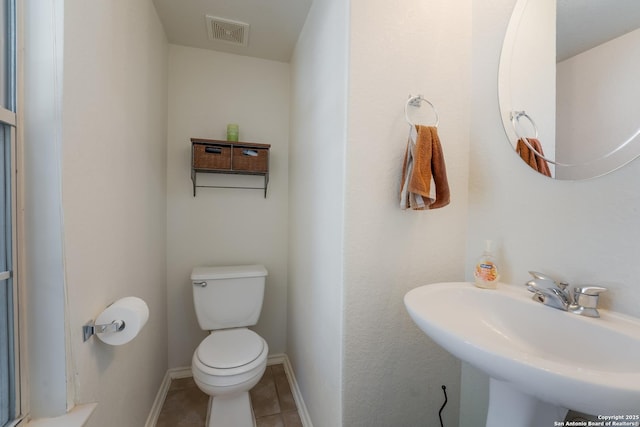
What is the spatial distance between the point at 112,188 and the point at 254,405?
1455 mm

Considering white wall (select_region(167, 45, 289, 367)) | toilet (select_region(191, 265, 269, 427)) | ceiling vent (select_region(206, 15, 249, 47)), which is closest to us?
toilet (select_region(191, 265, 269, 427))

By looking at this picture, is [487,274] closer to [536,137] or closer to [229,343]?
[536,137]

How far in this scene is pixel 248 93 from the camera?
6.40 feet

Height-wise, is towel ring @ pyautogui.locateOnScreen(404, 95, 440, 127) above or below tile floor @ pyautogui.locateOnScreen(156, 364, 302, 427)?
above

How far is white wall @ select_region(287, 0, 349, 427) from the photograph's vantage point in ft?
3.44

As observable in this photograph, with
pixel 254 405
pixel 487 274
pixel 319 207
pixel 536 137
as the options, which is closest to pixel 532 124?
pixel 536 137

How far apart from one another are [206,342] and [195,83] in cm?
169

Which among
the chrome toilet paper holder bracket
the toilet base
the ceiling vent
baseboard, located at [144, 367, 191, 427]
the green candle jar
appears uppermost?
the ceiling vent

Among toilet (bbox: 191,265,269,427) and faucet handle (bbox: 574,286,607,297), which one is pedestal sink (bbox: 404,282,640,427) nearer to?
faucet handle (bbox: 574,286,607,297)

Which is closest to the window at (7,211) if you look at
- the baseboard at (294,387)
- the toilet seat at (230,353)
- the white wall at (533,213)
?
the toilet seat at (230,353)

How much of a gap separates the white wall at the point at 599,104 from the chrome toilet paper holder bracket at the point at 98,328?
1520mm

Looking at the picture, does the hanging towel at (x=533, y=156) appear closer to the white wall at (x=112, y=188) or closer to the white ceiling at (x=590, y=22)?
the white ceiling at (x=590, y=22)

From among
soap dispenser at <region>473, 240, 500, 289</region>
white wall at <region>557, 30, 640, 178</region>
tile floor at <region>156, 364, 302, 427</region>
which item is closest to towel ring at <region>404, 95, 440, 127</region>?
white wall at <region>557, 30, 640, 178</region>

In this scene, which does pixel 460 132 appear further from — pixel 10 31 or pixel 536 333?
pixel 10 31
